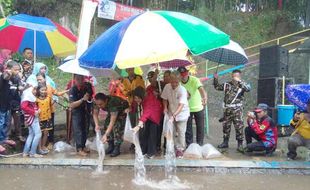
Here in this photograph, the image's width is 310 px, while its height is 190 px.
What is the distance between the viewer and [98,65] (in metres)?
6.12

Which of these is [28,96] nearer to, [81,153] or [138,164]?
[81,153]

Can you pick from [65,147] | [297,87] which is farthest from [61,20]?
[297,87]

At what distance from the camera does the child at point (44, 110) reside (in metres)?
7.48

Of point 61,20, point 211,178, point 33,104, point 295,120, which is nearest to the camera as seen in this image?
point 211,178

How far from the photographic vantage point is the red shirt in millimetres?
7211

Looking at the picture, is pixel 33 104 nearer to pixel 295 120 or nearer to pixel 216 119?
pixel 295 120

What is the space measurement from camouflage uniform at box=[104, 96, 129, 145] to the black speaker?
466 centimetres

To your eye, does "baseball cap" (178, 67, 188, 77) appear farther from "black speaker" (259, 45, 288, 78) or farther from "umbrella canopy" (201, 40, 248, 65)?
"black speaker" (259, 45, 288, 78)

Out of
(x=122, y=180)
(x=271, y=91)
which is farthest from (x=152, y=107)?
(x=271, y=91)

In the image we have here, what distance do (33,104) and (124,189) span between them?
2425mm

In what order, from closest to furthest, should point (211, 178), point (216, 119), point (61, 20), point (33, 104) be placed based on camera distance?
point (211, 178), point (33, 104), point (216, 119), point (61, 20)

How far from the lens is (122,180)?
21.2 ft

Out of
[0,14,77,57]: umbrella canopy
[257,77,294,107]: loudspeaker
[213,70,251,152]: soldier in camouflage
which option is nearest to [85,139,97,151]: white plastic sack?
[0,14,77,57]: umbrella canopy

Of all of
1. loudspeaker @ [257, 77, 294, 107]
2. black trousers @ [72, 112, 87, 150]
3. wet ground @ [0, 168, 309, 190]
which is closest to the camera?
wet ground @ [0, 168, 309, 190]
